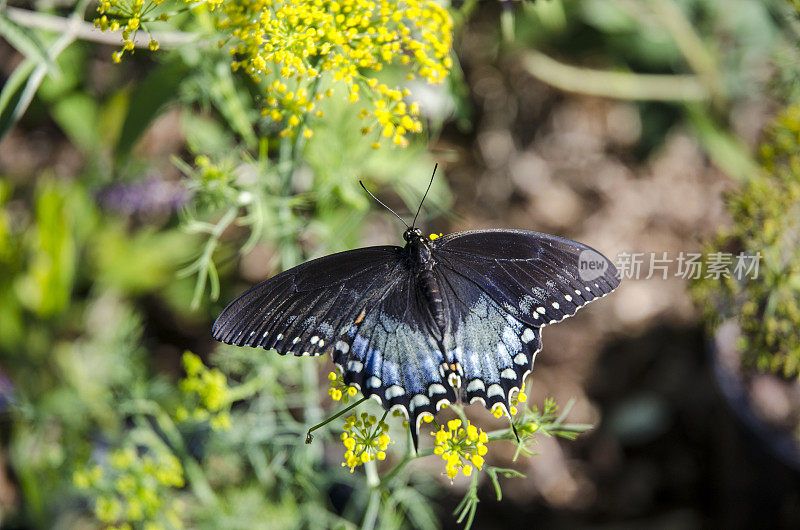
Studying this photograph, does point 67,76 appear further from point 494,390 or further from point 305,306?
point 494,390

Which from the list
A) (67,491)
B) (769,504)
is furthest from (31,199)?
(769,504)

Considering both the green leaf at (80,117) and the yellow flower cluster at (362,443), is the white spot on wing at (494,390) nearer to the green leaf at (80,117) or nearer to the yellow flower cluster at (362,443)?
the yellow flower cluster at (362,443)

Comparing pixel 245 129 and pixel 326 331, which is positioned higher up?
pixel 245 129

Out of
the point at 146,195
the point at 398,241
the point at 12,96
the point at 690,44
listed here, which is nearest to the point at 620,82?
the point at 690,44

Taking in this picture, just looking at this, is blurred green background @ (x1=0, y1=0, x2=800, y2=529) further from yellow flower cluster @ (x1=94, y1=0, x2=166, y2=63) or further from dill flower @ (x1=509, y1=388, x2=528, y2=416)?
dill flower @ (x1=509, y1=388, x2=528, y2=416)

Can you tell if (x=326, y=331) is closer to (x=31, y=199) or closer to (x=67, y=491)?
(x=67, y=491)
